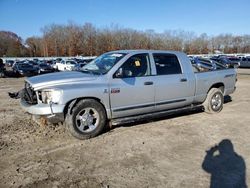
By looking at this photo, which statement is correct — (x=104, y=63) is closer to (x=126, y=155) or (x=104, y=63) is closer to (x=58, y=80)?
(x=58, y=80)

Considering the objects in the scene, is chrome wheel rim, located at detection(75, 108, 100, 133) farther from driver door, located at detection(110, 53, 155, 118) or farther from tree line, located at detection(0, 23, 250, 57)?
tree line, located at detection(0, 23, 250, 57)

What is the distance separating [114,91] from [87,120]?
32.0 inches

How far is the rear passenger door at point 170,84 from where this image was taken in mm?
6340

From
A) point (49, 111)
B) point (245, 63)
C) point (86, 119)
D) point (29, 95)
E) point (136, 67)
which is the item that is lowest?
point (86, 119)

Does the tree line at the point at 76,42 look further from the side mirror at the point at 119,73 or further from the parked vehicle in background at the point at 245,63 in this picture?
the side mirror at the point at 119,73

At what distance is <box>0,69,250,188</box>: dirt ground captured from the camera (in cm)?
385

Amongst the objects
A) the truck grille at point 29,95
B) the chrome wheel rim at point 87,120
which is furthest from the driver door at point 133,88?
the truck grille at point 29,95

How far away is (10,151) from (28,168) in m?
0.93

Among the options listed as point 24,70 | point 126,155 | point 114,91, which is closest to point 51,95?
point 114,91

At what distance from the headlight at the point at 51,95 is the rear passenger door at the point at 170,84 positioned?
2.24m

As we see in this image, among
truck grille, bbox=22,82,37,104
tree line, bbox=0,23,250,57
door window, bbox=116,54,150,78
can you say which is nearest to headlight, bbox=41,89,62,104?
truck grille, bbox=22,82,37,104

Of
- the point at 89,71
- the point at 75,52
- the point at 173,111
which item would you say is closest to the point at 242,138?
the point at 173,111

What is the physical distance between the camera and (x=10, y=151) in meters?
4.92

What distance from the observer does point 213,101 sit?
780 centimetres
